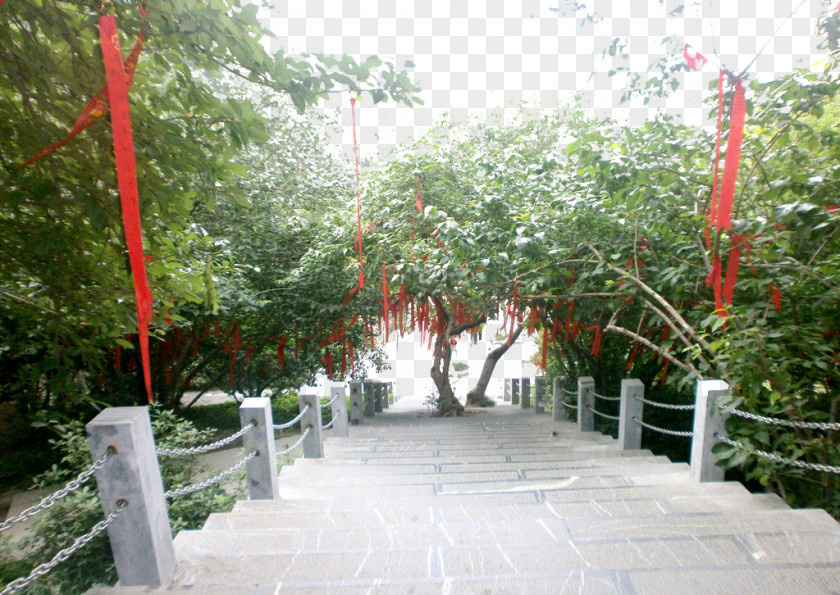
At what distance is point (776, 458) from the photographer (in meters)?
2.69

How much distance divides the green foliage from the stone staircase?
36.4 inches

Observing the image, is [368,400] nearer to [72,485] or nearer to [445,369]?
[445,369]

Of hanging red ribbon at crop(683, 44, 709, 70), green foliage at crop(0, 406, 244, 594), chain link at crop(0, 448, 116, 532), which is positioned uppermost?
hanging red ribbon at crop(683, 44, 709, 70)

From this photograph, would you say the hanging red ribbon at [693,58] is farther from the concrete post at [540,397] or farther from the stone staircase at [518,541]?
the concrete post at [540,397]

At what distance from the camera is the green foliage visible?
3418mm

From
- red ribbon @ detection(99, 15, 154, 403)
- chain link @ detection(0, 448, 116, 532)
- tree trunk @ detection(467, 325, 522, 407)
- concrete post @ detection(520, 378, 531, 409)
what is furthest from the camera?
tree trunk @ detection(467, 325, 522, 407)

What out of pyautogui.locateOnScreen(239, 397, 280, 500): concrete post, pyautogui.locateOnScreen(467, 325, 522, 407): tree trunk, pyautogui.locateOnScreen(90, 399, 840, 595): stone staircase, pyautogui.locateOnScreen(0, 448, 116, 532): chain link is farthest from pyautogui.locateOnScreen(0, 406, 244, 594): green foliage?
pyautogui.locateOnScreen(467, 325, 522, 407): tree trunk

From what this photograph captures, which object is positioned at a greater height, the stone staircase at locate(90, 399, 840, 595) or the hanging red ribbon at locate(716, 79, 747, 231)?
the hanging red ribbon at locate(716, 79, 747, 231)

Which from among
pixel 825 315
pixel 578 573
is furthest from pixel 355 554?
pixel 825 315

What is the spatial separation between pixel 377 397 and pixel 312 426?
6.36 m

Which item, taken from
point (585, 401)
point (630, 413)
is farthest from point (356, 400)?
point (630, 413)

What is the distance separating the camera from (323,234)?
827 cm

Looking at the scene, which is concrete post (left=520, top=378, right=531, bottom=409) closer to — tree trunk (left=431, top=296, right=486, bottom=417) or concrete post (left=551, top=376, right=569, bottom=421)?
tree trunk (left=431, top=296, right=486, bottom=417)

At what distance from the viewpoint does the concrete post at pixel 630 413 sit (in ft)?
15.6
